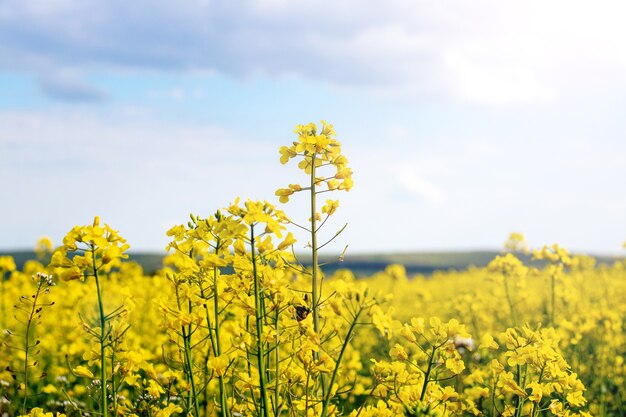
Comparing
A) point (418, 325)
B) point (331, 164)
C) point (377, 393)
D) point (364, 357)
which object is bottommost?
point (364, 357)

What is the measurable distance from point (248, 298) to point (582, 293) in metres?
11.1

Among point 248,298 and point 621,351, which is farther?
point 621,351

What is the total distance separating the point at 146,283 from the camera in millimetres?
9562

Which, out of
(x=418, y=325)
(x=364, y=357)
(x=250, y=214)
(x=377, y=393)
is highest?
(x=250, y=214)

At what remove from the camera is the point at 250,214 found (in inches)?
94.0

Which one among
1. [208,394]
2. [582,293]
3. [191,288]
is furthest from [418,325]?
[582,293]

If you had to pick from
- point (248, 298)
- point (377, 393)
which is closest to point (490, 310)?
point (377, 393)

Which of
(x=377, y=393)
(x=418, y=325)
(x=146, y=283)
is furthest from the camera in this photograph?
(x=146, y=283)

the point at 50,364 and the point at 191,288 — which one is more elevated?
the point at 191,288

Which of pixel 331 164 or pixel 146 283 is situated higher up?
pixel 331 164

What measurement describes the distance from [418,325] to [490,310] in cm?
768

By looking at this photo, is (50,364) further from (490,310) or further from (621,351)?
(621,351)

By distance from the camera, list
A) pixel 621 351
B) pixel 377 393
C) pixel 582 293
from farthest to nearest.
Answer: pixel 582 293 < pixel 621 351 < pixel 377 393

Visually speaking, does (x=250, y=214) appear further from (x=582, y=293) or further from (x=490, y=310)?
(x=582, y=293)
